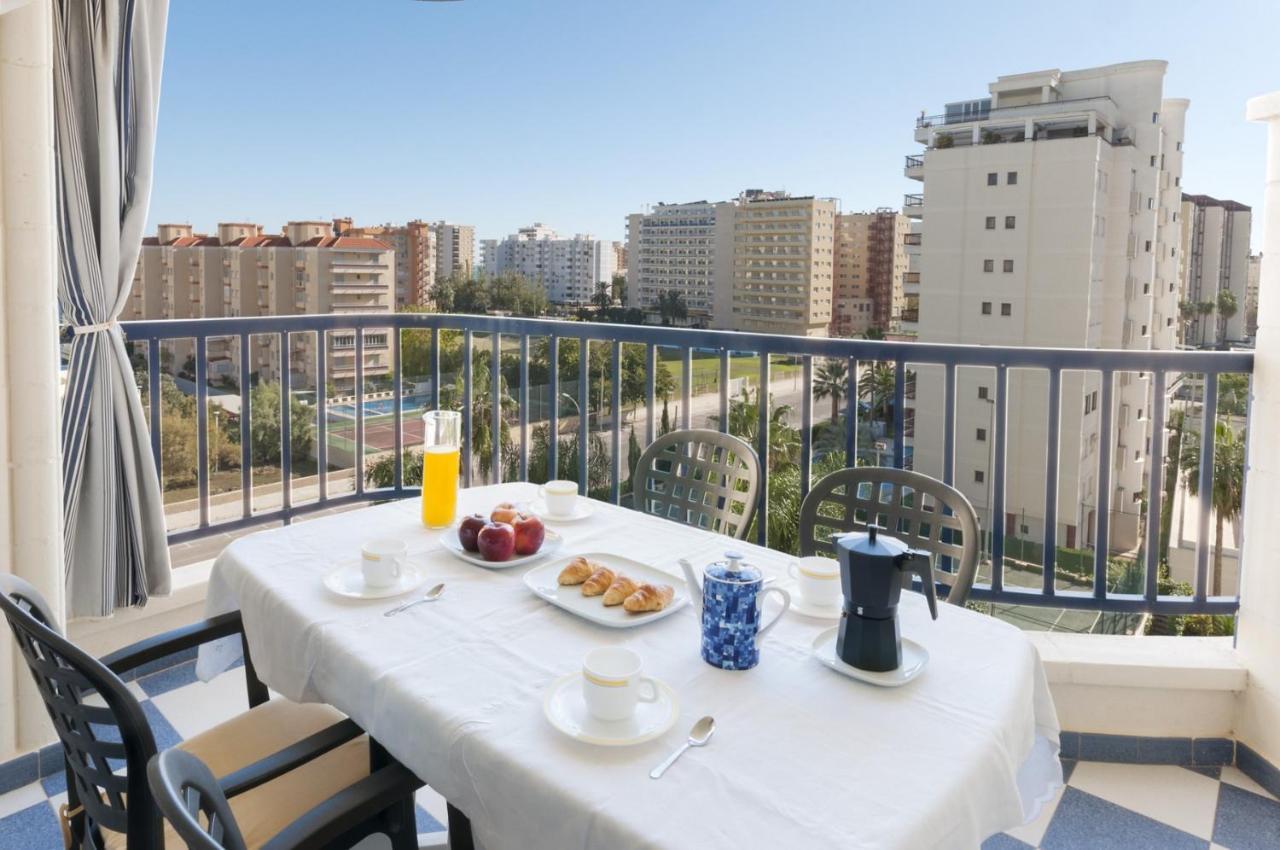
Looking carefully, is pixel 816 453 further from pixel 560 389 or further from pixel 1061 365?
pixel 560 389

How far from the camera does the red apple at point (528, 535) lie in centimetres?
146

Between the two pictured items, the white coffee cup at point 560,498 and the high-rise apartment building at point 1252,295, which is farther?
the high-rise apartment building at point 1252,295

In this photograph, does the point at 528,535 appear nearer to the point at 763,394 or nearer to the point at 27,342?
the point at 27,342

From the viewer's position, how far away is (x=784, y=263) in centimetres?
2647

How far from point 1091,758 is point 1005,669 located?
138 cm

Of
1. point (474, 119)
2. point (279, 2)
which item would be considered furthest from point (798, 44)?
point (279, 2)

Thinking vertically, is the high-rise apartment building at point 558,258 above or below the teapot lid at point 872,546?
above

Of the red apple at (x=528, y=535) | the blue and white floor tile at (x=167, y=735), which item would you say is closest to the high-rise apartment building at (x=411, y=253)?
the blue and white floor tile at (x=167, y=735)

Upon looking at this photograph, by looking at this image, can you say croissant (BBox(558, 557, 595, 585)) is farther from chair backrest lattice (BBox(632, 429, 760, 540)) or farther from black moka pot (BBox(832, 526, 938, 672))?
chair backrest lattice (BBox(632, 429, 760, 540))

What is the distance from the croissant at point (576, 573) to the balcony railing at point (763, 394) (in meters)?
0.94

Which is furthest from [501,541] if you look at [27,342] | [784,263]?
[784,263]

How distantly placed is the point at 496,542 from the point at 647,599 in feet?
1.10

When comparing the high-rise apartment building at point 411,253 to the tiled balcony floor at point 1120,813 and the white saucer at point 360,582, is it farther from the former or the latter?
the white saucer at point 360,582

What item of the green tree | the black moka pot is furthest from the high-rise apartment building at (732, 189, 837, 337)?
the black moka pot
